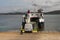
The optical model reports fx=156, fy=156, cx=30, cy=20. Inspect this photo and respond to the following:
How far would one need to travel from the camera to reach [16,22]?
2.23 meters

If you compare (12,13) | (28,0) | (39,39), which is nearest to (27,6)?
(28,0)

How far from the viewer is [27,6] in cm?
225

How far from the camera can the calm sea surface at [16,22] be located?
2117 mm

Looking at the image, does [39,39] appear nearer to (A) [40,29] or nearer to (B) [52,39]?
(B) [52,39]

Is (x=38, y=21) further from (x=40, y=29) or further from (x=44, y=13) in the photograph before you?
(x=44, y=13)

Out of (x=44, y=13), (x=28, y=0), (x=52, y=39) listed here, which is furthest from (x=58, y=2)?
(x=52, y=39)

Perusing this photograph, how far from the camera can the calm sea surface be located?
2117mm

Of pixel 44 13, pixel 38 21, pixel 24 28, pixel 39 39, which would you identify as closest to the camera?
pixel 39 39

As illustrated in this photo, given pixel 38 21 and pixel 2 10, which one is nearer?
pixel 38 21

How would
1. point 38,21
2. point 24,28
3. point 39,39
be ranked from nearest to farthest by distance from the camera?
point 39,39 < point 24,28 < point 38,21

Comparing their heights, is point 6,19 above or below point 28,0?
below

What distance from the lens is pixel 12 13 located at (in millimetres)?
2244

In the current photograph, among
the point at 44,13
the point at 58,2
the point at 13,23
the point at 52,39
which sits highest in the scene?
the point at 58,2

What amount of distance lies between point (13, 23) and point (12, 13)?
5.7 inches
